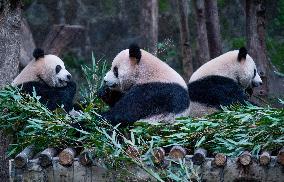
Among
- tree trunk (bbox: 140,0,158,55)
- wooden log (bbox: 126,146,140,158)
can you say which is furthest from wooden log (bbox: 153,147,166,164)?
tree trunk (bbox: 140,0,158,55)

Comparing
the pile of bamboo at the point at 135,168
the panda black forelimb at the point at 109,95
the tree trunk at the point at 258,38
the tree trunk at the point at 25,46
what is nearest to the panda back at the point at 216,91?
the tree trunk at the point at 258,38

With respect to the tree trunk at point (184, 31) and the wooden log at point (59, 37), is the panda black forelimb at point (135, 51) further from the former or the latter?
the wooden log at point (59, 37)

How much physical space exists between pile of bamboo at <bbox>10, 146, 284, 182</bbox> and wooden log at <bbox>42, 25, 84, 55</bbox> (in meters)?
4.35

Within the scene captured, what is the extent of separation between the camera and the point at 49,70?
29.2ft

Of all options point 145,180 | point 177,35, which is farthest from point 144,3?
point 145,180

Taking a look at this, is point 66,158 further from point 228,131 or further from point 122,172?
point 228,131

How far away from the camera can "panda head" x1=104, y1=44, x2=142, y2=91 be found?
692 centimetres

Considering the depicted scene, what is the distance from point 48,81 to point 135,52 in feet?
7.62

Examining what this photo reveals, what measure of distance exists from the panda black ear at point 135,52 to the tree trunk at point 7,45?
139 cm

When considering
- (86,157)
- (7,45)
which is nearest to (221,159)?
(86,157)

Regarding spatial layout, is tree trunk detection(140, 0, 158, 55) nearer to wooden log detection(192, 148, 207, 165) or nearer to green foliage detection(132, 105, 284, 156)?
green foliage detection(132, 105, 284, 156)

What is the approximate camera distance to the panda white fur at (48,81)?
8.41 m

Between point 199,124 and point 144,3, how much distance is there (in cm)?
509

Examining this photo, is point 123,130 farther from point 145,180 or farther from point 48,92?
point 48,92
